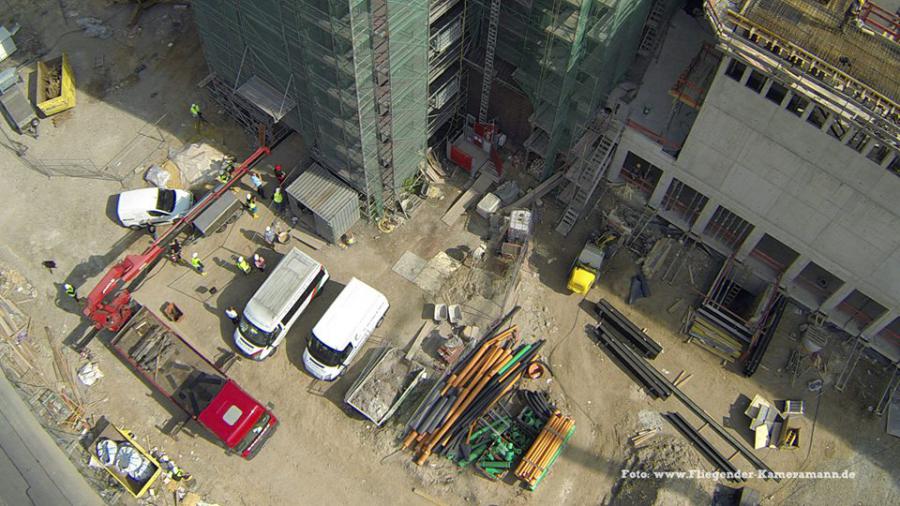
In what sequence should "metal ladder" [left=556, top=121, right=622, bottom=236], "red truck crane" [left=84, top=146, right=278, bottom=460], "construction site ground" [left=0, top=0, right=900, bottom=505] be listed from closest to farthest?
1. "red truck crane" [left=84, top=146, right=278, bottom=460]
2. "construction site ground" [left=0, top=0, right=900, bottom=505]
3. "metal ladder" [left=556, top=121, right=622, bottom=236]

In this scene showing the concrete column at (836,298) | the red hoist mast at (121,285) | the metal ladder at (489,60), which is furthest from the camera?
the metal ladder at (489,60)

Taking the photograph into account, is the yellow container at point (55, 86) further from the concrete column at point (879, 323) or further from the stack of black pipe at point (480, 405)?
the concrete column at point (879, 323)

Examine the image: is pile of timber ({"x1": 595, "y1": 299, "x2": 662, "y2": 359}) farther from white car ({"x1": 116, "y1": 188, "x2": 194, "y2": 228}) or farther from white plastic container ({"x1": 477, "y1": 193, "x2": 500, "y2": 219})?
white car ({"x1": 116, "y1": 188, "x2": 194, "y2": 228})

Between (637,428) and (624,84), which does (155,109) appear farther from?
(637,428)

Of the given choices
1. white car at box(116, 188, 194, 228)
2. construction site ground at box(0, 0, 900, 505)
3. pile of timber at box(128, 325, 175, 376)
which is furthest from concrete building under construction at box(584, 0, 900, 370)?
pile of timber at box(128, 325, 175, 376)

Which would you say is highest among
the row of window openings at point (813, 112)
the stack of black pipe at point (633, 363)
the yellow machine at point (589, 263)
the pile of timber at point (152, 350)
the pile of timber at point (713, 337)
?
the row of window openings at point (813, 112)

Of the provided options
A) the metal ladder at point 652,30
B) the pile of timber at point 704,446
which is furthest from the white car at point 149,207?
the pile of timber at point 704,446

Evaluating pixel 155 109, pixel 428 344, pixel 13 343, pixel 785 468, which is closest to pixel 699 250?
pixel 785 468
